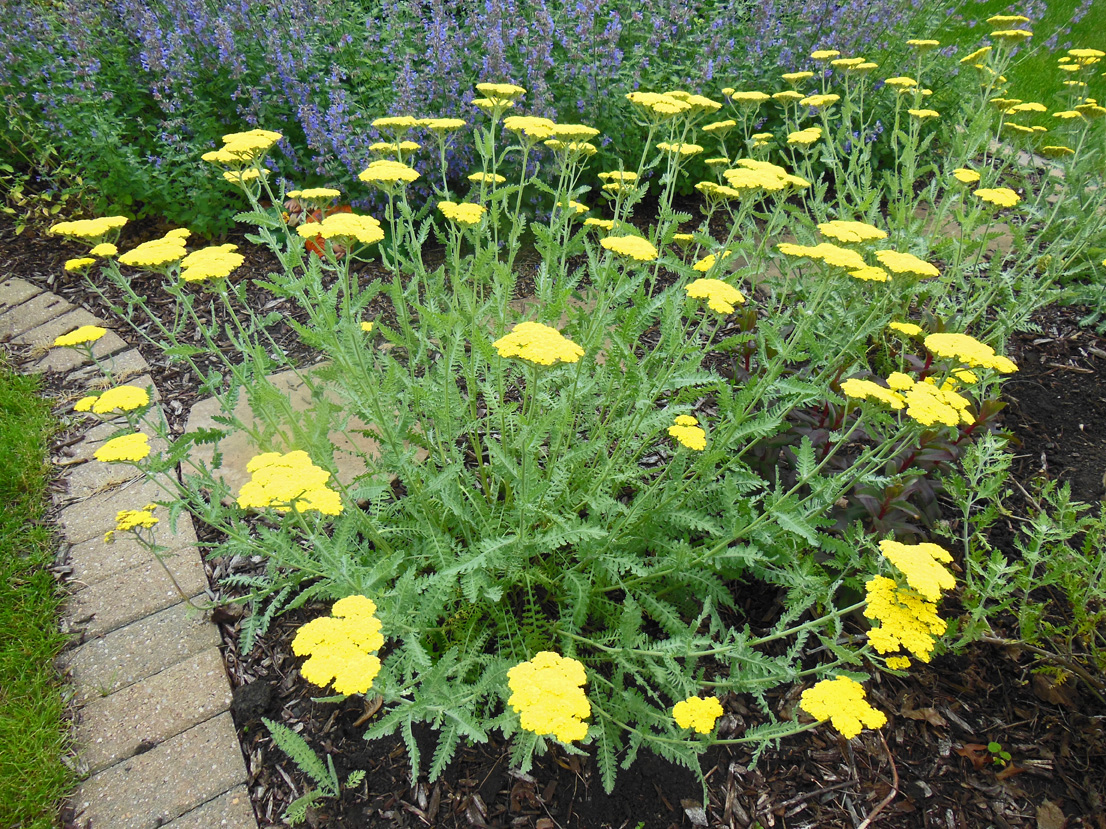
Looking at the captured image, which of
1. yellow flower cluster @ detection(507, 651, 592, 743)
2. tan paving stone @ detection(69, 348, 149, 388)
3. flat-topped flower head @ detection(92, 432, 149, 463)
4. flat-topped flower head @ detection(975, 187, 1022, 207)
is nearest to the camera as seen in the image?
yellow flower cluster @ detection(507, 651, 592, 743)

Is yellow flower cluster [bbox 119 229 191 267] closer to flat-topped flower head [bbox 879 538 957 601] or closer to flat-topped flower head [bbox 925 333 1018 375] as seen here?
flat-topped flower head [bbox 879 538 957 601]

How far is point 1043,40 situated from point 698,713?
371 inches

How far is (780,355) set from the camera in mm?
1844

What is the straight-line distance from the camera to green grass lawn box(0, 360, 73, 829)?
1823 mm

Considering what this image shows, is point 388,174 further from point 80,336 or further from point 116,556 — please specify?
point 116,556

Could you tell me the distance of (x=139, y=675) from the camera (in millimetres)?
2139

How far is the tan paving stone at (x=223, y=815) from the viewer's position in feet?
5.82

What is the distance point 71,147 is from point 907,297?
5.68m

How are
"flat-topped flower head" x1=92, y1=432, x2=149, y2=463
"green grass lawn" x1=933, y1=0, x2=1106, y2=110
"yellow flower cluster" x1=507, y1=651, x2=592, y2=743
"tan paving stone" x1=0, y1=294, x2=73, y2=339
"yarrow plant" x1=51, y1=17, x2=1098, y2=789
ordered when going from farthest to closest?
"green grass lawn" x1=933, y1=0, x2=1106, y2=110 → "tan paving stone" x1=0, y1=294, x2=73, y2=339 → "flat-topped flower head" x1=92, y1=432, x2=149, y2=463 → "yarrow plant" x1=51, y1=17, x2=1098, y2=789 → "yellow flower cluster" x1=507, y1=651, x2=592, y2=743

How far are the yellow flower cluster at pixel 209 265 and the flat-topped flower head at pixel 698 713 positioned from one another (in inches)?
66.7

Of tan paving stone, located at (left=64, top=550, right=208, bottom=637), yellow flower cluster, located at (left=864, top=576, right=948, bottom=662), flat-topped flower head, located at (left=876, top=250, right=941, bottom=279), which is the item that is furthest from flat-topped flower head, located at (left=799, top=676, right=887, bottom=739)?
tan paving stone, located at (left=64, top=550, right=208, bottom=637)

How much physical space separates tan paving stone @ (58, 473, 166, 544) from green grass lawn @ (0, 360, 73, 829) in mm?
89

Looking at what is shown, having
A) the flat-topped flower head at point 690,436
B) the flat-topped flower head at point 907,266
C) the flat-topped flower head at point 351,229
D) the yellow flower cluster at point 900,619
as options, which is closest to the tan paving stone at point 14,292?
the flat-topped flower head at point 351,229

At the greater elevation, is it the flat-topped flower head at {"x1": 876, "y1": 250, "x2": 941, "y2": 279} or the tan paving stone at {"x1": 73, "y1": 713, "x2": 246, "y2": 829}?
the flat-topped flower head at {"x1": 876, "y1": 250, "x2": 941, "y2": 279}
